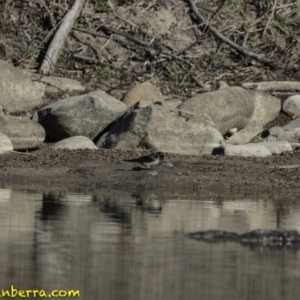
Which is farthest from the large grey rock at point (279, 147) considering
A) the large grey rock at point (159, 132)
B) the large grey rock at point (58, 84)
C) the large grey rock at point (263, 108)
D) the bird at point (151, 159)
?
the large grey rock at point (58, 84)

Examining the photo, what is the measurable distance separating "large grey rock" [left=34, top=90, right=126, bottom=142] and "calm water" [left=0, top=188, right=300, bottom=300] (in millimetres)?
5228

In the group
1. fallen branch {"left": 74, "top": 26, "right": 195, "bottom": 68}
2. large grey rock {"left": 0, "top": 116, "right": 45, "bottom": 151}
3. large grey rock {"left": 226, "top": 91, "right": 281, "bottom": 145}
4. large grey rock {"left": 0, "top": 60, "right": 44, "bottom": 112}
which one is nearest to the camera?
large grey rock {"left": 0, "top": 116, "right": 45, "bottom": 151}

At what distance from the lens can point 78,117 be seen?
1694cm

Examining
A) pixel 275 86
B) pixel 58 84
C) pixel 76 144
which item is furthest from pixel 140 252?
pixel 275 86

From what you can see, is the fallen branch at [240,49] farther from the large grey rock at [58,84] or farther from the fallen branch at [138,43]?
the large grey rock at [58,84]

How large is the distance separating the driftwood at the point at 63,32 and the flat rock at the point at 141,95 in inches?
135

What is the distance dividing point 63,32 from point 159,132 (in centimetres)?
674

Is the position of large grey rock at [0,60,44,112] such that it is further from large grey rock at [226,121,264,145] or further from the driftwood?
large grey rock at [226,121,264,145]

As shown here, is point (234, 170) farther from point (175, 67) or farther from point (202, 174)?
point (175, 67)

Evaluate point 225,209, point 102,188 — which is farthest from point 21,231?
point 102,188

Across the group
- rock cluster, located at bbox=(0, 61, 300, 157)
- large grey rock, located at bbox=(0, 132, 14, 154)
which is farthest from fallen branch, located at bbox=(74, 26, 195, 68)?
large grey rock, located at bbox=(0, 132, 14, 154)

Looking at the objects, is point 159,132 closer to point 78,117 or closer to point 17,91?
point 78,117

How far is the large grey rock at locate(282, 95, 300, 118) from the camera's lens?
19.6 meters

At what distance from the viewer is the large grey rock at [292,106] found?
772 inches
